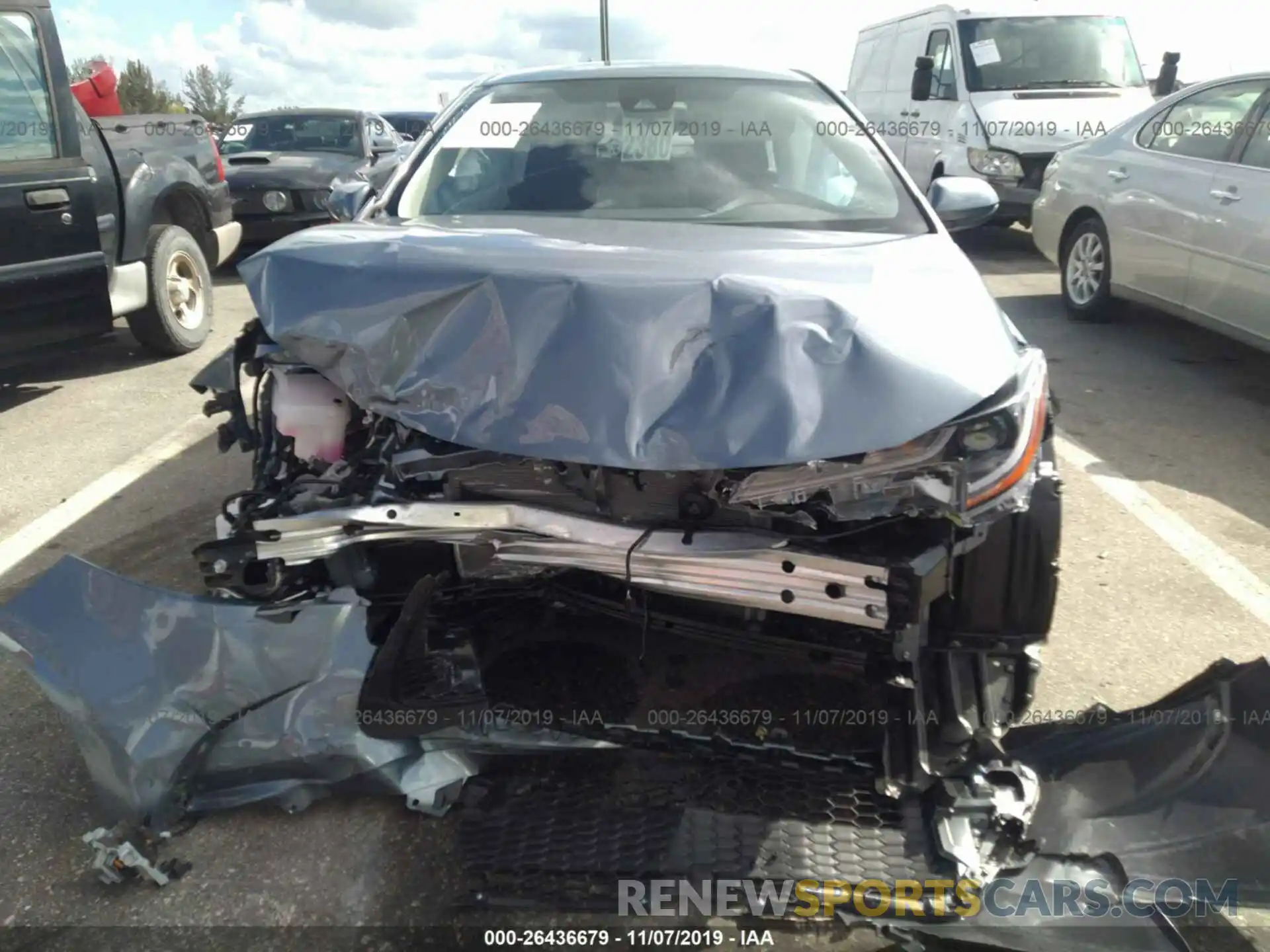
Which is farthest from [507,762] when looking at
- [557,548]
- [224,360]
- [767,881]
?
[224,360]

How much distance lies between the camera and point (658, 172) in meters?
3.31

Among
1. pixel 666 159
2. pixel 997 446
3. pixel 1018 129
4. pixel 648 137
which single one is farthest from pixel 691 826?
pixel 1018 129

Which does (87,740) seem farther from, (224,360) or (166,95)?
(166,95)

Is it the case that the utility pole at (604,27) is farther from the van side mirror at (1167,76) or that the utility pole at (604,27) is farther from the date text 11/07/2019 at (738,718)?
the date text 11/07/2019 at (738,718)

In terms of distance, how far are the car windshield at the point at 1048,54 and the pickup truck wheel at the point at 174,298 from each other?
7.00m

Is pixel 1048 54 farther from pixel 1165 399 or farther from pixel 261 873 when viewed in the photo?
pixel 261 873

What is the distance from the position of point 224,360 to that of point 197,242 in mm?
4519

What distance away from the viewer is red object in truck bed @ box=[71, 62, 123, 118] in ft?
24.3

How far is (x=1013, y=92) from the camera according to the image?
913 centimetres

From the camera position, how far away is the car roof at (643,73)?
12.2 feet

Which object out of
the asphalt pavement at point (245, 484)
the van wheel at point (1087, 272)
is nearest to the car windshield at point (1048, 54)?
the van wheel at point (1087, 272)

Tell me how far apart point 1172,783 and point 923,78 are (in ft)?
29.4

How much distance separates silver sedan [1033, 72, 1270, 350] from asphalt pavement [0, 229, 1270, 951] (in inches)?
17.2

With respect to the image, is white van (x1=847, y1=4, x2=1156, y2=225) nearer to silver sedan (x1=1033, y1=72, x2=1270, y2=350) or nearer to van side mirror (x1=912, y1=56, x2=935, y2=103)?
van side mirror (x1=912, y1=56, x2=935, y2=103)
